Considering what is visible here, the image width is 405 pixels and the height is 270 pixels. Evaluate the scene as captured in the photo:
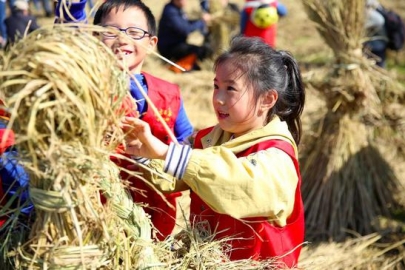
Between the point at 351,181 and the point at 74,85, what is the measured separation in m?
3.03

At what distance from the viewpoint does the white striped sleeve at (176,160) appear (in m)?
1.92

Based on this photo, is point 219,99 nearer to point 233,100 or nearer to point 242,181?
point 233,100

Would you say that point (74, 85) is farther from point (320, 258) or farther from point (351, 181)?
point (351, 181)

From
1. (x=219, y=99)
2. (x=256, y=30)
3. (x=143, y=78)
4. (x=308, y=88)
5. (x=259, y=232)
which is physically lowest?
(x=256, y=30)

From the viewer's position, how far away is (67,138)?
1.60m

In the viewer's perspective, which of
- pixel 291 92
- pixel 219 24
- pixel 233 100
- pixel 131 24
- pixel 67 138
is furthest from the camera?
pixel 219 24

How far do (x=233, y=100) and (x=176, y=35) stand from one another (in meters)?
5.64

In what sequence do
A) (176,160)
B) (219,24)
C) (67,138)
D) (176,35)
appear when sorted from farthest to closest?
(219,24) < (176,35) < (176,160) < (67,138)

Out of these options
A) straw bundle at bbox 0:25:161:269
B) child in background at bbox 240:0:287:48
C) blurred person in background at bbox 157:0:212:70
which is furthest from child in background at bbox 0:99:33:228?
blurred person in background at bbox 157:0:212:70

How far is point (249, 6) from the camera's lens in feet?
22.1

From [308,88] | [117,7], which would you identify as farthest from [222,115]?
[308,88]

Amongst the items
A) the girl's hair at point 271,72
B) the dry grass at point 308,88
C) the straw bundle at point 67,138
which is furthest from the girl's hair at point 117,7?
the dry grass at point 308,88

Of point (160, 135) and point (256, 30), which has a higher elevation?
point (160, 135)

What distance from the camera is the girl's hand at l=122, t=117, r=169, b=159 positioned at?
1877 millimetres
